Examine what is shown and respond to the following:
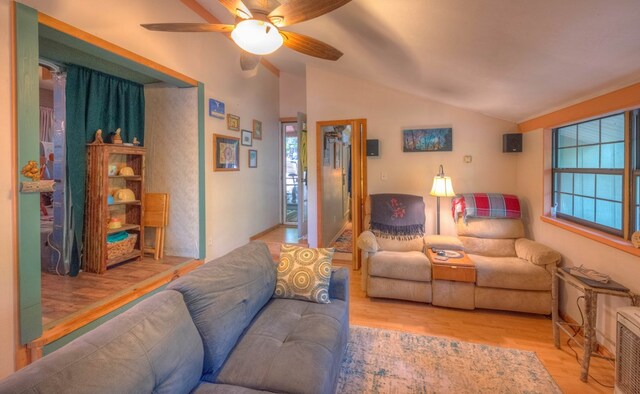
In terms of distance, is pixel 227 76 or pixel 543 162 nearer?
pixel 543 162

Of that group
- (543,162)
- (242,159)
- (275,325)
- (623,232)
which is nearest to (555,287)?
(623,232)

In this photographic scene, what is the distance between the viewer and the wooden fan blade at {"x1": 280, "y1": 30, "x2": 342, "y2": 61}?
1834 millimetres

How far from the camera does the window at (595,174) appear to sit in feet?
7.10

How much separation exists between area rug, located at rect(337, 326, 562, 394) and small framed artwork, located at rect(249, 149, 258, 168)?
3279 mm

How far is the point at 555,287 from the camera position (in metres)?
Answer: 2.41

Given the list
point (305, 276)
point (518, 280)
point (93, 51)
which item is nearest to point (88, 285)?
point (93, 51)

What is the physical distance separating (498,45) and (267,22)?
1512 mm

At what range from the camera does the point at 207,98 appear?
143 inches

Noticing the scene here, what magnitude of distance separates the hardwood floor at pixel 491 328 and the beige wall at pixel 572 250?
27 cm

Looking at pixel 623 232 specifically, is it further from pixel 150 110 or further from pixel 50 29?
pixel 150 110

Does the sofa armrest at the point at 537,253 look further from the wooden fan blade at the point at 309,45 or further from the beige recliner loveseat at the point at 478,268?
the wooden fan blade at the point at 309,45

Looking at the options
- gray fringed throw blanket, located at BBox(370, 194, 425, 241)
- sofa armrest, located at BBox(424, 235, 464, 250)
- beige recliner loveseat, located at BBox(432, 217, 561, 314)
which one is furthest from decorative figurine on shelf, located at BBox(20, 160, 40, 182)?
sofa armrest, located at BBox(424, 235, 464, 250)

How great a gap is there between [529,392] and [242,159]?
4.11 metres

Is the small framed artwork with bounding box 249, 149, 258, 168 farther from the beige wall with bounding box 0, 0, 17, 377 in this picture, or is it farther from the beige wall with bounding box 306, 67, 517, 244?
the beige wall with bounding box 0, 0, 17, 377
